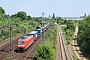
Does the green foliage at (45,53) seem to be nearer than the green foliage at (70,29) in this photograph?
Yes

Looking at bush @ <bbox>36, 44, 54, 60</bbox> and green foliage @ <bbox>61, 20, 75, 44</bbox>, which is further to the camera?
green foliage @ <bbox>61, 20, 75, 44</bbox>

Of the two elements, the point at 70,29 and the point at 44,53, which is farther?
the point at 70,29

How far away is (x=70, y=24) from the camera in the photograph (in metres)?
95.5

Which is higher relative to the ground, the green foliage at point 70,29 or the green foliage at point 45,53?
the green foliage at point 45,53

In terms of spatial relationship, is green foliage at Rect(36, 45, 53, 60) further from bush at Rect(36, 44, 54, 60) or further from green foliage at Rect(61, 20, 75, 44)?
green foliage at Rect(61, 20, 75, 44)

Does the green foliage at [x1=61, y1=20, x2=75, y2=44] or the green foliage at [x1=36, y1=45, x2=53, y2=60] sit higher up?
the green foliage at [x1=36, y1=45, x2=53, y2=60]

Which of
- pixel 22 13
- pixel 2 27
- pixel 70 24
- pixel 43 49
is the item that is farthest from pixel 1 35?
pixel 22 13

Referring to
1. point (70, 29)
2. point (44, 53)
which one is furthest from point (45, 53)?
point (70, 29)

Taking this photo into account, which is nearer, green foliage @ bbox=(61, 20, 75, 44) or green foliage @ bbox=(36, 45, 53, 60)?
green foliage @ bbox=(36, 45, 53, 60)

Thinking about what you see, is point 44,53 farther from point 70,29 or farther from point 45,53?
point 70,29

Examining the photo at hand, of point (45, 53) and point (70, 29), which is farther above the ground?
point (45, 53)

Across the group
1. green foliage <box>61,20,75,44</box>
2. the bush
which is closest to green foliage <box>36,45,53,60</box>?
the bush

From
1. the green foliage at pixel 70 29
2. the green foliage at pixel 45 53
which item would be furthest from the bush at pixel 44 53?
the green foliage at pixel 70 29

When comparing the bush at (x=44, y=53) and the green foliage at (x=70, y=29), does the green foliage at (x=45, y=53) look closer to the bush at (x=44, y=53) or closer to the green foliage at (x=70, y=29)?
the bush at (x=44, y=53)
